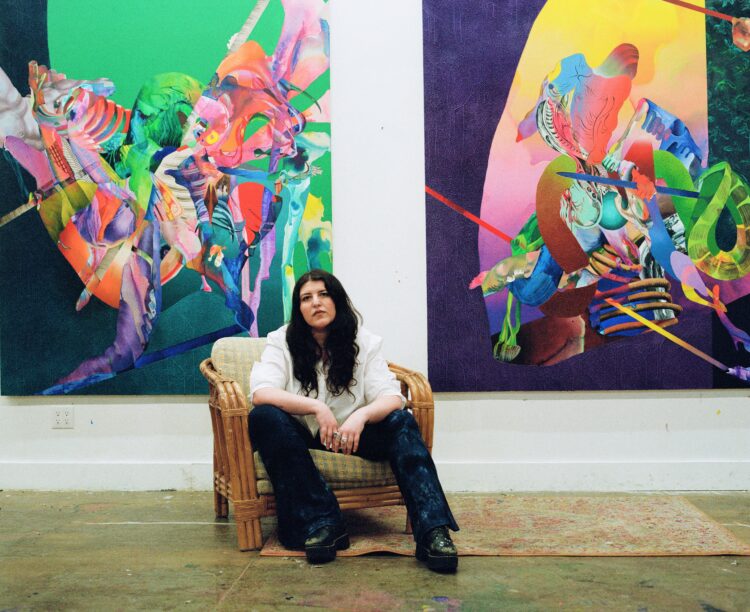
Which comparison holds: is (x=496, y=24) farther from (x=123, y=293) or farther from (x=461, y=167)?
(x=123, y=293)

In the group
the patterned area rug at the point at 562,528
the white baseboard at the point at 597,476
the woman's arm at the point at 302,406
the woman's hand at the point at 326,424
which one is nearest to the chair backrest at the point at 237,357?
the woman's arm at the point at 302,406

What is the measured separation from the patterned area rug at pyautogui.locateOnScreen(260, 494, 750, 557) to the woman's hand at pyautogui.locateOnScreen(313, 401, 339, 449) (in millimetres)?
340

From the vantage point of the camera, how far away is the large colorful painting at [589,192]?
3.13 meters

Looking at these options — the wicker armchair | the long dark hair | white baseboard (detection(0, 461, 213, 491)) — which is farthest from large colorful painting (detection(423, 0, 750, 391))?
white baseboard (detection(0, 461, 213, 491))

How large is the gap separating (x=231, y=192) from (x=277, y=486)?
1366 millimetres

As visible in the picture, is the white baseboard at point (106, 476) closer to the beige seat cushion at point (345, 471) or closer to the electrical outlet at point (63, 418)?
the electrical outlet at point (63, 418)

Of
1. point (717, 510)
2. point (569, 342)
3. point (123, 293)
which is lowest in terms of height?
point (717, 510)

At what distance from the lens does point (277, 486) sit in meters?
2.33

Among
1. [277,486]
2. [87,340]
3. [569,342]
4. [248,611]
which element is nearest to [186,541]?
[277,486]

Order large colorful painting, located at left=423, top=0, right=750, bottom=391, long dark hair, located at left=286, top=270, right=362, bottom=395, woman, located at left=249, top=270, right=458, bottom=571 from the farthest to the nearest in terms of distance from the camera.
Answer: large colorful painting, located at left=423, top=0, right=750, bottom=391 < long dark hair, located at left=286, top=270, right=362, bottom=395 < woman, located at left=249, top=270, right=458, bottom=571

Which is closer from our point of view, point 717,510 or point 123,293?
point 717,510

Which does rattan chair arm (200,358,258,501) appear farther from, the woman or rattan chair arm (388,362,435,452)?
rattan chair arm (388,362,435,452)

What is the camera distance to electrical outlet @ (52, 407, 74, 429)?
10.7 ft

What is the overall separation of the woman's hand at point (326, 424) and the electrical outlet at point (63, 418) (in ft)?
4.75
